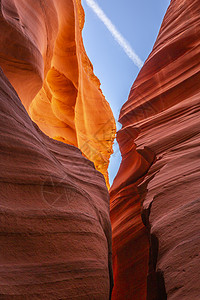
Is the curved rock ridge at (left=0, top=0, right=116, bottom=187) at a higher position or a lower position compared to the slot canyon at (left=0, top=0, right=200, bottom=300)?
higher

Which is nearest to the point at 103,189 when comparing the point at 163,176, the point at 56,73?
the point at 163,176

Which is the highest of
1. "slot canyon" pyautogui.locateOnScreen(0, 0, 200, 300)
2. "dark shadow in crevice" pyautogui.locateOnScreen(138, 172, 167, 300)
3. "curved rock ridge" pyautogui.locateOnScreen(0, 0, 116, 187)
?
"curved rock ridge" pyautogui.locateOnScreen(0, 0, 116, 187)

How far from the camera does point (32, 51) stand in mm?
3605

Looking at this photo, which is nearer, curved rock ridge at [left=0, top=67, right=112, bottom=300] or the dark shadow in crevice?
curved rock ridge at [left=0, top=67, right=112, bottom=300]

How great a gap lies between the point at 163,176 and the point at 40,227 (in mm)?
1280

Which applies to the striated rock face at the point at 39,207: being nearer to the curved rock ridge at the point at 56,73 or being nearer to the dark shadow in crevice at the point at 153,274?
the curved rock ridge at the point at 56,73

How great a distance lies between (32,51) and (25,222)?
2622 millimetres

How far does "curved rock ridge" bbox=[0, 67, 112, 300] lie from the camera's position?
5.30 feet

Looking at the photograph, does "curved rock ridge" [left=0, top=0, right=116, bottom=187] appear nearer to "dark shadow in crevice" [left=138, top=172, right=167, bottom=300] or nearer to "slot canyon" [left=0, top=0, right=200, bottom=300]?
"slot canyon" [left=0, top=0, right=200, bottom=300]

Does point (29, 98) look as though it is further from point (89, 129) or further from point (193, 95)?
point (89, 129)

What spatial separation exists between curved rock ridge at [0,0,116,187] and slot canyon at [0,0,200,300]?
32 millimetres

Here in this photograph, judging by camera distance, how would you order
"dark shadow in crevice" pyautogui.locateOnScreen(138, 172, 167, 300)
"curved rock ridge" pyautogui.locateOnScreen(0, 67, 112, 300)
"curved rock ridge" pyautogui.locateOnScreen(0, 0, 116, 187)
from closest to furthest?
1. "curved rock ridge" pyautogui.locateOnScreen(0, 67, 112, 300)
2. "dark shadow in crevice" pyautogui.locateOnScreen(138, 172, 167, 300)
3. "curved rock ridge" pyautogui.locateOnScreen(0, 0, 116, 187)

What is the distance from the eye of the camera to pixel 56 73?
7746 millimetres

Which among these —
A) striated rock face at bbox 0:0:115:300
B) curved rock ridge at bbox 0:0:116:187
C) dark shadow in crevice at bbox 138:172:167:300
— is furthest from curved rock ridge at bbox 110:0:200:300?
curved rock ridge at bbox 0:0:116:187
